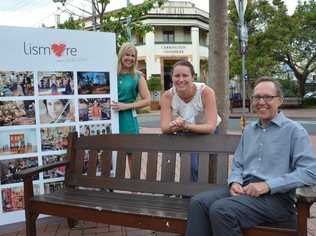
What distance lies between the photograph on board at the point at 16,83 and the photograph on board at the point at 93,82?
0.51m

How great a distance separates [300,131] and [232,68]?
1045 inches

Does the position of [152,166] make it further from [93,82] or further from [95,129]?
[93,82]

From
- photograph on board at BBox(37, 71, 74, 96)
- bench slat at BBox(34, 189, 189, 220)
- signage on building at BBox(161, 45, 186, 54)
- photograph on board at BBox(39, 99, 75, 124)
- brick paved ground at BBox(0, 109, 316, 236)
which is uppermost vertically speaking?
signage on building at BBox(161, 45, 186, 54)

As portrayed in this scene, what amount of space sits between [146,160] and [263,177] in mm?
1536

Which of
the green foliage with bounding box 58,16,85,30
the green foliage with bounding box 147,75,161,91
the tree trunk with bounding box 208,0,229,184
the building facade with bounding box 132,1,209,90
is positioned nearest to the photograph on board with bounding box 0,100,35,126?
the tree trunk with bounding box 208,0,229,184

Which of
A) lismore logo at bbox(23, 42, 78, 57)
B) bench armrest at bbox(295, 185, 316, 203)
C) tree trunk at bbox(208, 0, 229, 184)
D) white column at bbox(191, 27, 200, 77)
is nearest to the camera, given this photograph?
bench armrest at bbox(295, 185, 316, 203)

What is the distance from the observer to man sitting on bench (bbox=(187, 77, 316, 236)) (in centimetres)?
316

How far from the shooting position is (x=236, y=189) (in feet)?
11.2

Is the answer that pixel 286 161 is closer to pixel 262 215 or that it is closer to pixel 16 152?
pixel 262 215

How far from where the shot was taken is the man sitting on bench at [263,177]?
316cm

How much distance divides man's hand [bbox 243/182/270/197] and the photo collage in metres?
2.24

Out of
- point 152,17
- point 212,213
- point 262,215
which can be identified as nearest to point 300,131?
point 262,215

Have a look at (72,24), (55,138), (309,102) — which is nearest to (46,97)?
(55,138)

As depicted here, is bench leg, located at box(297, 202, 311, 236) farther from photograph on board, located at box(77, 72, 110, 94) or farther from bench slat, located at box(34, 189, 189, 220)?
photograph on board, located at box(77, 72, 110, 94)
